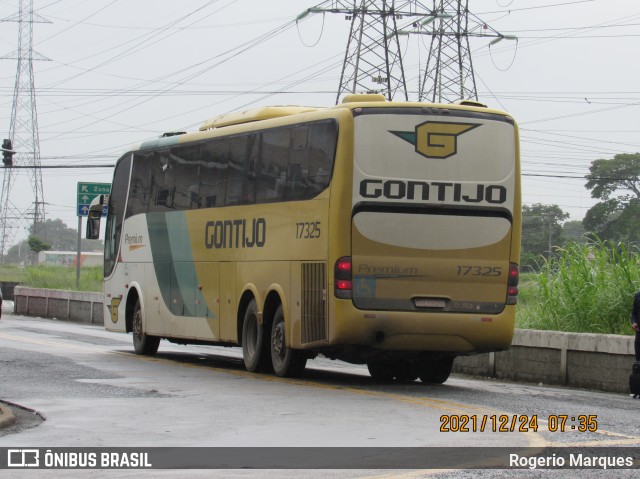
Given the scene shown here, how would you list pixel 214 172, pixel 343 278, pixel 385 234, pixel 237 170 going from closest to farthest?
pixel 343 278, pixel 385 234, pixel 237 170, pixel 214 172

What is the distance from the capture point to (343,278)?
54.9 ft

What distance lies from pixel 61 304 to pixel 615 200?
4980cm

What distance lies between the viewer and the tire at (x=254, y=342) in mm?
19188

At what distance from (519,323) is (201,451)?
1358cm

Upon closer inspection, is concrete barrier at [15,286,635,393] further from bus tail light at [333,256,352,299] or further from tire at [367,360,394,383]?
bus tail light at [333,256,352,299]

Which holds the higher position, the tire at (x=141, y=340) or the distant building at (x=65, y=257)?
the distant building at (x=65, y=257)

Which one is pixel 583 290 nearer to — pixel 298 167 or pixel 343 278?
pixel 298 167

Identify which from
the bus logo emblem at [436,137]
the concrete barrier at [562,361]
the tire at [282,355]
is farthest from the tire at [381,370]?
the bus logo emblem at [436,137]

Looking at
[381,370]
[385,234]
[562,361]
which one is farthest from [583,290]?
[385,234]

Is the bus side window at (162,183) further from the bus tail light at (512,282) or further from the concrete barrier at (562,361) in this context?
the bus tail light at (512,282)

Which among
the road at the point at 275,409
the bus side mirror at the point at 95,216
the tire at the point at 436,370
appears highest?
the bus side mirror at the point at 95,216

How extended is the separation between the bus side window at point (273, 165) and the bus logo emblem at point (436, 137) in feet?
7.11

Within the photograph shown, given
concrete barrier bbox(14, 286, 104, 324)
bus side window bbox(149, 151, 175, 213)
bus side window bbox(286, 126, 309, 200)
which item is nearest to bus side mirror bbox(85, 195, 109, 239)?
bus side window bbox(149, 151, 175, 213)

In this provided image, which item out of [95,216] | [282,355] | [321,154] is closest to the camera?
[321,154]
